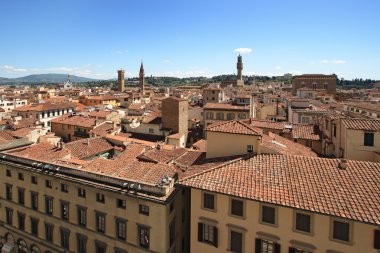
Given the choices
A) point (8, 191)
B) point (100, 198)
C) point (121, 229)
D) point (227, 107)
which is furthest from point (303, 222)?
point (227, 107)

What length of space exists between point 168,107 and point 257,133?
3375 cm

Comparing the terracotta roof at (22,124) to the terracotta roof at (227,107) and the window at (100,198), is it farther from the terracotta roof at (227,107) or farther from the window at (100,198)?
the window at (100,198)

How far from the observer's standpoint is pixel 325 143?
3428 centimetres

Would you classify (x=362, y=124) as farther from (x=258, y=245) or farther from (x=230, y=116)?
(x=230, y=116)

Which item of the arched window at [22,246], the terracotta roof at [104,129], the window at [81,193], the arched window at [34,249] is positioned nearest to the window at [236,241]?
the window at [81,193]

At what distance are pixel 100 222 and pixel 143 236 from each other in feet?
15.0

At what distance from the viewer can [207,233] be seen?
21.6 m

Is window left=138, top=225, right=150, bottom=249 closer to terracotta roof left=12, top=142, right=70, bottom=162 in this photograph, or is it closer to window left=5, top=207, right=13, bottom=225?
terracotta roof left=12, top=142, right=70, bottom=162

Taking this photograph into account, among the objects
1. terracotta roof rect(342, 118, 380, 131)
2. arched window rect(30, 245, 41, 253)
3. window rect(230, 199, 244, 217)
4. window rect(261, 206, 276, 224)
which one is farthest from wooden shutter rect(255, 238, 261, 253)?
arched window rect(30, 245, 41, 253)

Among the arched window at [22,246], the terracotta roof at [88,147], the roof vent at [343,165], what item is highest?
the roof vent at [343,165]

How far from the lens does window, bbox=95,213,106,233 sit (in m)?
25.4

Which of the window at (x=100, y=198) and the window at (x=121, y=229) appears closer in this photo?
the window at (x=121, y=229)

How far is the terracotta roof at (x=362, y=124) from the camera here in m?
27.0

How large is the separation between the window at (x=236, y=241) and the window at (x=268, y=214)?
81.1 inches
